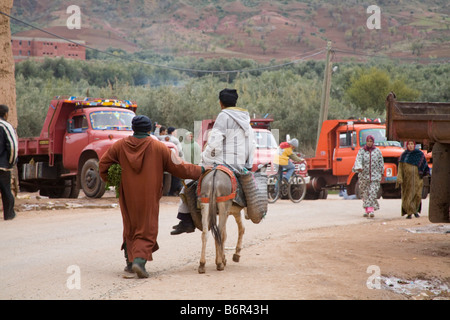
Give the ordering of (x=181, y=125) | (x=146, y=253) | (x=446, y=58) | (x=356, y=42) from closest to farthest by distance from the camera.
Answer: (x=146, y=253), (x=181, y=125), (x=446, y=58), (x=356, y=42)

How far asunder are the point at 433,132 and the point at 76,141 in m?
13.0

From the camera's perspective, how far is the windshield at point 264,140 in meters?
24.8

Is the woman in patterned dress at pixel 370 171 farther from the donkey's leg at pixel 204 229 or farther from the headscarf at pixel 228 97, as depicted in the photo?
the donkey's leg at pixel 204 229

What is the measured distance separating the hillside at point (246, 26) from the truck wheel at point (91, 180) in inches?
3204

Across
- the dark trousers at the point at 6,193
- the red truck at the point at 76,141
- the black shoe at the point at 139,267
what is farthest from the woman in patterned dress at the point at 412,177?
the black shoe at the point at 139,267

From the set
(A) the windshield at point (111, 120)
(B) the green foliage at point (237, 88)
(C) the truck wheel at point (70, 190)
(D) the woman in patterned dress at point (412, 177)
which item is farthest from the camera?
(B) the green foliage at point (237, 88)

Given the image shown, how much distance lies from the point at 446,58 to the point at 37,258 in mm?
84946

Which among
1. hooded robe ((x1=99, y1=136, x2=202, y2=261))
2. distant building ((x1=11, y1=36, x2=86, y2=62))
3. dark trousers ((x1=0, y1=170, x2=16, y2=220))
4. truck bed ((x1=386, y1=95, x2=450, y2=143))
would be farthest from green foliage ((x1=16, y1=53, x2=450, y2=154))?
hooded robe ((x1=99, y1=136, x2=202, y2=261))

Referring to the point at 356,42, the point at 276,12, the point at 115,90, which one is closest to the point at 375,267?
the point at 115,90

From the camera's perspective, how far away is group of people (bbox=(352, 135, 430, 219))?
17.2m

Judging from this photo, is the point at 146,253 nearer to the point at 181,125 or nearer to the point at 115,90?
the point at 181,125

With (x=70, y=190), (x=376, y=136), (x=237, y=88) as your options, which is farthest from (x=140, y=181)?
(x=237, y=88)

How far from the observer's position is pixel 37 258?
31.5ft

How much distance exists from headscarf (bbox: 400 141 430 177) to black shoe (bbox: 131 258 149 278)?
1078cm
